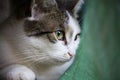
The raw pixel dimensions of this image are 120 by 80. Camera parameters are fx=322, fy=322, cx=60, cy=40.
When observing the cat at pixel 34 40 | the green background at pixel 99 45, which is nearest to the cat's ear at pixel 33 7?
the cat at pixel 34 40

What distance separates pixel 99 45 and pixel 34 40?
0.22 m

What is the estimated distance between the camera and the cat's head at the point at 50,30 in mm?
654

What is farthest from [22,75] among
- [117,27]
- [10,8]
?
[117,27]

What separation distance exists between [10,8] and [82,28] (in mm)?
178

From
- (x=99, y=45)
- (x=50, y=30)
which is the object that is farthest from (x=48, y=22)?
(x=99, y=45)

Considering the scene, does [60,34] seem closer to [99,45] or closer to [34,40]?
[34,40]

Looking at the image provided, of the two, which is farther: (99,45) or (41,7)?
(99,45)

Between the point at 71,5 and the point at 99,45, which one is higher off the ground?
the point at 71,5

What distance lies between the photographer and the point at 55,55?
66 cm

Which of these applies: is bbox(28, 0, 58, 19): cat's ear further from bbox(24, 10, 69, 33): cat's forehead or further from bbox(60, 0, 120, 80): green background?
bbox(60, 0, 120, 80): green background

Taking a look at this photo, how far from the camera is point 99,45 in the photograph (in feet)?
2.68

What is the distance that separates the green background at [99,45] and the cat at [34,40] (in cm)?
8

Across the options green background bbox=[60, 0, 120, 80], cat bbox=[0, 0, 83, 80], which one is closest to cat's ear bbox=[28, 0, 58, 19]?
cat bbox=[0, 0, 83, 80]

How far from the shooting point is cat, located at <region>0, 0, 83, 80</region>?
65 cm
